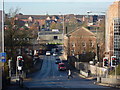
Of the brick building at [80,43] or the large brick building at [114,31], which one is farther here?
the brick building at [80,43]

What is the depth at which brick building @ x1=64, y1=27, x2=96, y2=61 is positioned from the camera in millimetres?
48750

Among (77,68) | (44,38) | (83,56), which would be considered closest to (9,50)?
(77,68)

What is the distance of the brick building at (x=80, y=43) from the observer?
160ft

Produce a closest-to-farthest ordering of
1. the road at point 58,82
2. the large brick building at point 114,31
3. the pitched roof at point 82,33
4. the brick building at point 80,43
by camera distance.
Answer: the road at point 58,82 → the large brick building at point 114,31 → the brick building at point 80,43 → the pitched roof at point 82,33

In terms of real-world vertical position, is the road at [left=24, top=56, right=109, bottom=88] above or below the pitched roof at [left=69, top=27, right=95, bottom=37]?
below

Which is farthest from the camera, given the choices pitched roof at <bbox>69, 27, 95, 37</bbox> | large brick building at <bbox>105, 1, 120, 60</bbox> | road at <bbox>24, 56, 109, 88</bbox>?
pitched roof at <bbox>69, 27, 95, 37</bbox>

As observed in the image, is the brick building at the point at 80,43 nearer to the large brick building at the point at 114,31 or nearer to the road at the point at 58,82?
the large brick building at the point at 114,31

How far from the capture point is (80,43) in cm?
4988

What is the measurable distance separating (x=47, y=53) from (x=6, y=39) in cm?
3100

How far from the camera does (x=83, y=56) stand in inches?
1775

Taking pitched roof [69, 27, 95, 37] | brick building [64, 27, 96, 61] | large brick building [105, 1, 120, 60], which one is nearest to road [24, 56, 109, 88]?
large brick building [105, 1, 120, 60]

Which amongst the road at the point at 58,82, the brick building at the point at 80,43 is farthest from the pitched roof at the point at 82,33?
the road at the point at 58,82

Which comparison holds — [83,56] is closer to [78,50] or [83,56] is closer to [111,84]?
[78,50]

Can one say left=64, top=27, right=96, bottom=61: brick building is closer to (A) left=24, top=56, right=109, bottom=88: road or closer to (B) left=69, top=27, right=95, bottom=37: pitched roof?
(B) left=69, top=27, right=95, bottom=37: pitched roof
